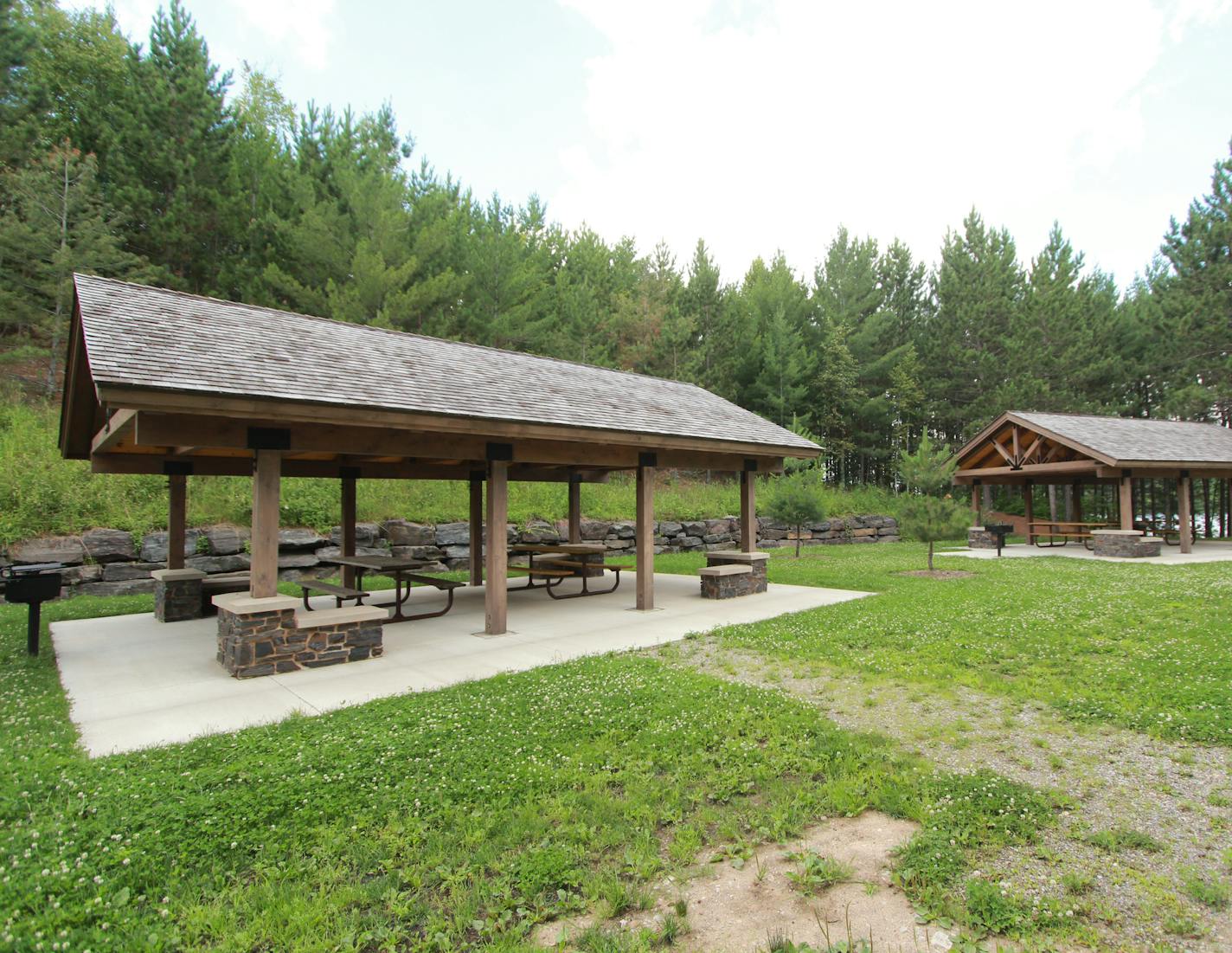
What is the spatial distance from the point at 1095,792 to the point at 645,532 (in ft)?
19.3

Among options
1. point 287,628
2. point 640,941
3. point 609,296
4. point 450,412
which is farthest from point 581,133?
point 640,941

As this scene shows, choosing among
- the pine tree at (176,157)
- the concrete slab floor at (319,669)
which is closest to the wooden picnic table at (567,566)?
the concrete slab floor at (319,669)

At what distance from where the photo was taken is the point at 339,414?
5625 mm

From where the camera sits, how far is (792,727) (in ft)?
13.3

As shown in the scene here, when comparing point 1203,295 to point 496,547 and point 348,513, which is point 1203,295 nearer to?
point 496,547

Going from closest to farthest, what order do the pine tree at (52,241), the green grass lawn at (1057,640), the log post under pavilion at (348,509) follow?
the green grass lawn at (1057,640), the log post under pavilion at (348,509), the pine tree at (52,241)

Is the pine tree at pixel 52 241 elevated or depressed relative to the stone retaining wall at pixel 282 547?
elevated

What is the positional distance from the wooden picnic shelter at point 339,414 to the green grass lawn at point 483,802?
7.41 feet

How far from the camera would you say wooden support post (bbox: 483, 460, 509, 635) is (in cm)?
705

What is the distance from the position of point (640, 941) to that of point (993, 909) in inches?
49.3

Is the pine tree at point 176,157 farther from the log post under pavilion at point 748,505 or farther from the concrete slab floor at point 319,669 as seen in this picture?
the log post under pavilion at point 748,505

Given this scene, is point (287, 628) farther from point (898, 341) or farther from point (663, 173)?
point (898, 341)

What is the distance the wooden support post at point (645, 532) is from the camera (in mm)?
8633

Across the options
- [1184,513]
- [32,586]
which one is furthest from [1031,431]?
[32,586]
